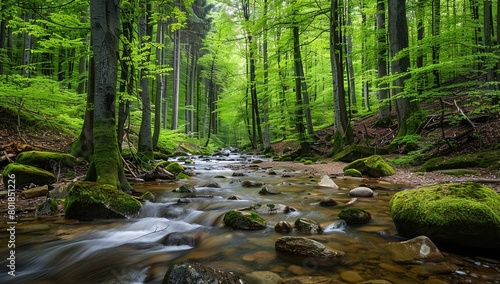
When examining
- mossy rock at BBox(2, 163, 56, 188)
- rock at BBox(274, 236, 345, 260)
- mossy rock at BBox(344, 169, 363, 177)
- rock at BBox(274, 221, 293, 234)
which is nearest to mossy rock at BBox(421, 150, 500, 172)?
mossy rock at BBox(344, 169, 363, 177)

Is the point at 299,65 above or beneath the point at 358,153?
above

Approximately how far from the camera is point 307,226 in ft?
11.9

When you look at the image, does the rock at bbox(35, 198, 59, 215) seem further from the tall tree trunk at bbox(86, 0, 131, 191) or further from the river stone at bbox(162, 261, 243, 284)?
the river stone at bbox(162, 261, 243, 284)

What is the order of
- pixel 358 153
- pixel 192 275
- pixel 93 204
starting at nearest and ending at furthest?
pixel 192 275
pixel 93 204
pixel 358 153

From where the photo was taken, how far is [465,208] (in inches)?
112

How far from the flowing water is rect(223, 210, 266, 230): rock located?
117 millimetres

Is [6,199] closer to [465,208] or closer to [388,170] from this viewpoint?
[465,208]

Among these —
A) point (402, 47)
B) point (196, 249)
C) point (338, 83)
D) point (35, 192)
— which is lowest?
point (196, 249)

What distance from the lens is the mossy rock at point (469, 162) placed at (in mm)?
6336

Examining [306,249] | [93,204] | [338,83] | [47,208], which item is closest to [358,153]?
[338,83]

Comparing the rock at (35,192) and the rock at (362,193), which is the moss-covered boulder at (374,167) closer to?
the rock at (362,193)

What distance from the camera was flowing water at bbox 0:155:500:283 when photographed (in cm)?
250

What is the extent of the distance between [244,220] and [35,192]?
4.15 metres

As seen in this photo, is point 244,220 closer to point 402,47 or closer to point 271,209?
point 271,209
